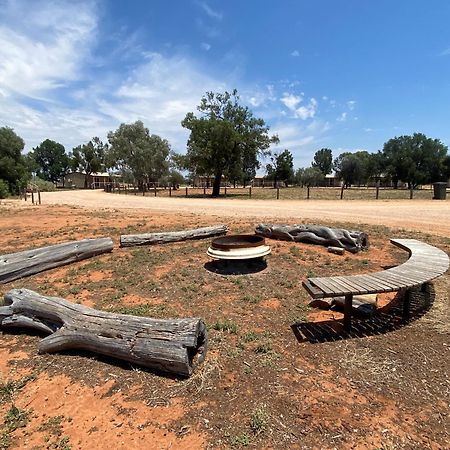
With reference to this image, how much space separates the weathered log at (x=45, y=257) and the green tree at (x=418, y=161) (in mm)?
50981

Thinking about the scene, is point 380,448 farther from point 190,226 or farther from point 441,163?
point 441,163

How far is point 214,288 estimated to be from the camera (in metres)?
5.42

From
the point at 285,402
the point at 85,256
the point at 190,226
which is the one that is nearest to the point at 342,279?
the point at 285,402

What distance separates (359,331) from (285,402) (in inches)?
63.8

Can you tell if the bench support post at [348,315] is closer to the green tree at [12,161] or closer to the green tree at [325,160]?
the green tree at [12,161]

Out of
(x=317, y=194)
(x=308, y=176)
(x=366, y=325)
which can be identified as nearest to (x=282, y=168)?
(x=308, y=176)

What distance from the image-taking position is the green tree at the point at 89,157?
76.7m

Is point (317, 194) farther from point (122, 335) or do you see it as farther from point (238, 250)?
point (122, 335)

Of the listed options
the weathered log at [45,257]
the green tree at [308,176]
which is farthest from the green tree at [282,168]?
the weathered log at [45,257]

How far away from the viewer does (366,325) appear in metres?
4.15

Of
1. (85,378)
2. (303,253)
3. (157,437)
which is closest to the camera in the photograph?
(157,437)

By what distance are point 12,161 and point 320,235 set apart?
3682 centimetres

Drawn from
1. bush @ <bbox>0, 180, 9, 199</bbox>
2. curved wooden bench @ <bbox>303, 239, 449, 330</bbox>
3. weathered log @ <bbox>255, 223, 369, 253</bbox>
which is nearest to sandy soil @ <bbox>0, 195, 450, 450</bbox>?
curved wooden bench @ <bbox>303, 239, 449, 330</bbox>

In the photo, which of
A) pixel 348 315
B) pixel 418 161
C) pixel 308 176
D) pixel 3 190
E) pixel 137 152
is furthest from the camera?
pixel 308 176
